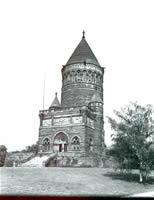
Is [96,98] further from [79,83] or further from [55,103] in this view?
[55,103]

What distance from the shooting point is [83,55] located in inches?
1357

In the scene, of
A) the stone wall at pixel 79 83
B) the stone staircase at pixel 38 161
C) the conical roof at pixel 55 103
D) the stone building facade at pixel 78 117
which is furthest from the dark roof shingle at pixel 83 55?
the stone staircase at pixel 38 161

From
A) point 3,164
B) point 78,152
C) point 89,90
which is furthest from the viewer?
point 89,90

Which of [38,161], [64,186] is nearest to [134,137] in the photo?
[64,186]

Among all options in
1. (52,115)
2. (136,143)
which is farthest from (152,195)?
(52,115)

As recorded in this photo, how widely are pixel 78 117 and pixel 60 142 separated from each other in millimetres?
2736

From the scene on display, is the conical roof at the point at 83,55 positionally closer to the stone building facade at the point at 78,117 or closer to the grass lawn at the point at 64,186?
the stone building facade at the point at 78,117

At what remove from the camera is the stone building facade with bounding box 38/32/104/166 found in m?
28.2

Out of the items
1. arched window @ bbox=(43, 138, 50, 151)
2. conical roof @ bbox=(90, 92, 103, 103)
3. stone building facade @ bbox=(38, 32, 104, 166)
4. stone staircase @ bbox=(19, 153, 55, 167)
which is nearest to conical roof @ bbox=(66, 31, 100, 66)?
stone building facade @ bbox=(38, 32, 104, 166)

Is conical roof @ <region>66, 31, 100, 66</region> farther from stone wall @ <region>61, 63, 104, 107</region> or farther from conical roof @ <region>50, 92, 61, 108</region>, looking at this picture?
conical roof @ <region>50, 92, 61, 108</region>

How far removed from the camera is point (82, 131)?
93.5 feet

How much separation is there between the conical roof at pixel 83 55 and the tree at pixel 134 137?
16787 mm

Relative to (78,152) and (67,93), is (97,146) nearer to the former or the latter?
(78,152)

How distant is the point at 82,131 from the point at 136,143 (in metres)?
12.2
